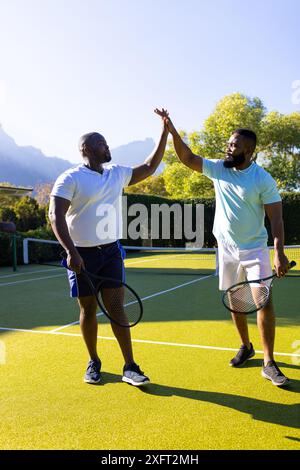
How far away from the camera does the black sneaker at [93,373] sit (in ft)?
12.1

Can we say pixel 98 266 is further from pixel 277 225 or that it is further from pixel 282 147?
pixel 282 147

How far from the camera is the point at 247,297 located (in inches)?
145

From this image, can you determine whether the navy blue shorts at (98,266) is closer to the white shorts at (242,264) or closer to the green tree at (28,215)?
the white shorts at (242,264)

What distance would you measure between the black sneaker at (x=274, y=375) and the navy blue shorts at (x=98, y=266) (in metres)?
1.34

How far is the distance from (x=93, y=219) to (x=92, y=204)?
0.11 meters

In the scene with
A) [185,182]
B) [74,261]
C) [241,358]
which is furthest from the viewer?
[185,182]

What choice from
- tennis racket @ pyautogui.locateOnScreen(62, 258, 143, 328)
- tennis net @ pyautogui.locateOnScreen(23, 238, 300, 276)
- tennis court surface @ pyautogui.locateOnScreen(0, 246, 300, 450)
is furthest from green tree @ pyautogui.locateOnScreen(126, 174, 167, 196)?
tennis racket @ pyautogui.locateOnScreen(62, 258, 143, 328)

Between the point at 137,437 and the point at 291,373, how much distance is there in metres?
1.72

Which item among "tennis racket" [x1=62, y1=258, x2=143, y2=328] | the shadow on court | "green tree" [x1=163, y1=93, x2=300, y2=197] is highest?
"green tree" [x1=163, y1=93, x2=300, y2=197]

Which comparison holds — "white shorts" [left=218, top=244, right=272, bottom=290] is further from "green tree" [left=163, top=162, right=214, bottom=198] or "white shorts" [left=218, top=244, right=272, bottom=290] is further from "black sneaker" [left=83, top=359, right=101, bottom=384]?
"green tree" [left=163, top=162, right=214, bottom=198]

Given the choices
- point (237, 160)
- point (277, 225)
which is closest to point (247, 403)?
point (277, 225)

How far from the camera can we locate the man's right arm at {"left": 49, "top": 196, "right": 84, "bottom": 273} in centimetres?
325
